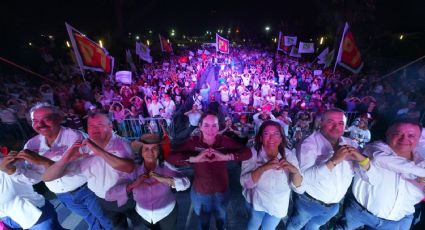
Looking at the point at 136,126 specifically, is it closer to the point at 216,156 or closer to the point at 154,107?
the point at 154,107

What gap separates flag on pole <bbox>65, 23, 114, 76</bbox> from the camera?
6602 mm

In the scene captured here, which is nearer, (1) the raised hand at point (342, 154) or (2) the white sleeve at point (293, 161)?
(1) the raised hand at point (342, 154)

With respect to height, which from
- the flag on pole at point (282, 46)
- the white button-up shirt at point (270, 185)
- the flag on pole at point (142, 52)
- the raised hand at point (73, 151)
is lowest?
the white button-up shirt at point (270, 185)

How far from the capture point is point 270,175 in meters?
2.71

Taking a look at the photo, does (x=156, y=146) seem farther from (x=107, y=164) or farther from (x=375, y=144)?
(x=375, y=144)

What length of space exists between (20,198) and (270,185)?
2.83 metres

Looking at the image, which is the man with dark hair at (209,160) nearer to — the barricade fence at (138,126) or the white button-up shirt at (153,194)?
the white button-up shirt at (153,194)

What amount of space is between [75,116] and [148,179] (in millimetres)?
5515

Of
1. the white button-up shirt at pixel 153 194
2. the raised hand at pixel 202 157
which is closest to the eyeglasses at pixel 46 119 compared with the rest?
the white button-up shirt at pixel 153 194

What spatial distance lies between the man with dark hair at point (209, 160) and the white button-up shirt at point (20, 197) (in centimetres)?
159

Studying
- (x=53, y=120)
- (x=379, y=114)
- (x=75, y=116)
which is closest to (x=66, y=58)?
(x=75, y=116)

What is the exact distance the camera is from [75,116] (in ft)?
23.2

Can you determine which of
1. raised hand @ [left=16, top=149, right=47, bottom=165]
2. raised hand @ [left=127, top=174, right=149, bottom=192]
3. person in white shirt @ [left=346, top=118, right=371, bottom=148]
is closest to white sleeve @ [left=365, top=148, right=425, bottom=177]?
raised hand @ [left=127, top=174, right=149, bottom=192]

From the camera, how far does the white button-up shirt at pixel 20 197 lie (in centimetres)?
259
